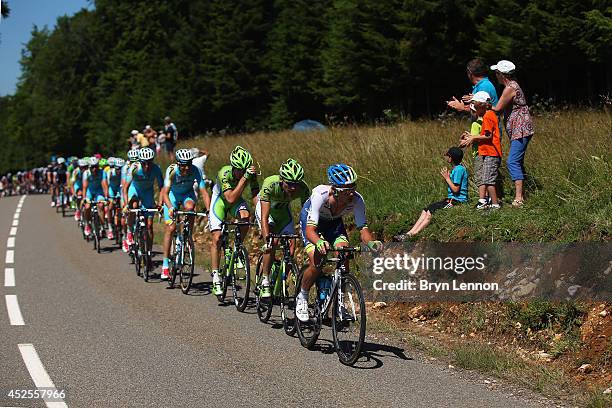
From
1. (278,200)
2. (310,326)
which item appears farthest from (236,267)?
(310,326)

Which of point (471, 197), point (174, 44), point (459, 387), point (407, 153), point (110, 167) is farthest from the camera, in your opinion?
point (174, 44)

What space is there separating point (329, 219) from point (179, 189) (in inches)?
210

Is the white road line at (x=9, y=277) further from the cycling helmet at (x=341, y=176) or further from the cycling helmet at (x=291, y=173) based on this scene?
the cycling helmet at (x=341, y=176)

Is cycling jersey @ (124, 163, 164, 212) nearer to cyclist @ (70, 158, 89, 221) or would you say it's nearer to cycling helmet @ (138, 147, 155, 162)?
cycling helmet @ (138, 147, 155, 162)

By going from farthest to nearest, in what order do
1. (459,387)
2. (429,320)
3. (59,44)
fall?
(59,44) → (429,320) → (459,387)

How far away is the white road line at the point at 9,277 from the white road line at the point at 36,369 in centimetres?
513

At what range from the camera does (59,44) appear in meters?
91.1

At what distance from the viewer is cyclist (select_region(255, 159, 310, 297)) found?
29.8 feet

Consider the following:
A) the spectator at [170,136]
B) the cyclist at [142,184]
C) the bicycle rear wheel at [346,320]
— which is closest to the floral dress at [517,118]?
the bicycle rear wheel at [346,320]

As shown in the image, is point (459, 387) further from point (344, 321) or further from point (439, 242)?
point (439, 242)

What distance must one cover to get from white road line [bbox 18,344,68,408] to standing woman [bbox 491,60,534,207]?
574cm

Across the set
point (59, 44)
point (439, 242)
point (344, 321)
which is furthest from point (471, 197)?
point (59, 44)

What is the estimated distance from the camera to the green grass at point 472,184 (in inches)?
351

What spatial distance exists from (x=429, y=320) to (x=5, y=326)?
5.13m
